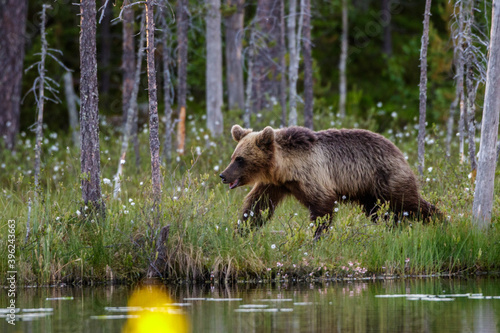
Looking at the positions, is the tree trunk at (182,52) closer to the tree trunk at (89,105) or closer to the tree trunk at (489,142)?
the tree trunk at (89,105)

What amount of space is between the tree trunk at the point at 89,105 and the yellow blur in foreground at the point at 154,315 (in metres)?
2.20

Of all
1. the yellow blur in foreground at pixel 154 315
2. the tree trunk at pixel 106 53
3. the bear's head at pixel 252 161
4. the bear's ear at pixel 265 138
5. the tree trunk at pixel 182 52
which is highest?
the tree trunk at pixel 106 53

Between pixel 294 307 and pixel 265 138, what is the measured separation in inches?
145

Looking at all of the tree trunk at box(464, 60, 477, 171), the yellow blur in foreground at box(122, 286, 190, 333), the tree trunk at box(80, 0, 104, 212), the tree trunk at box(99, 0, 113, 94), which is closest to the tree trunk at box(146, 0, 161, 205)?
the tree trunk at box(80, 0, 104, 212)

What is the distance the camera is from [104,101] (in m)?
27.2

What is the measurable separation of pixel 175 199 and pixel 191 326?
3099 millimetres

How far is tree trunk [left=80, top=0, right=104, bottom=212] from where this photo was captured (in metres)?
9.45

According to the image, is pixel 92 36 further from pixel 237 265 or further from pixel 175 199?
pixel 237 265

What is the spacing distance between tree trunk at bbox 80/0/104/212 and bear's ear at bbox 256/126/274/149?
2159mm

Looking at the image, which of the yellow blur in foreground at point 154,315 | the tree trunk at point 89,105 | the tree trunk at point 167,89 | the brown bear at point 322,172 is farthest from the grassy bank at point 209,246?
the tree trunk at point 167,89

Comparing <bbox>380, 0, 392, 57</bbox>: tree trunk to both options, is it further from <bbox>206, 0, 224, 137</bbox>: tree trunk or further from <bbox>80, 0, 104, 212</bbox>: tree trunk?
<bbox>80, 0, 104, 212</bbox>: tree trunk

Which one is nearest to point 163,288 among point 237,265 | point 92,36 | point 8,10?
point 237,265

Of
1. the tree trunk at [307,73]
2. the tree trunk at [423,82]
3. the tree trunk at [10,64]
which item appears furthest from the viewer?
the tree trunk at [10,64]

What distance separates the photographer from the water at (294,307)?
600cm
